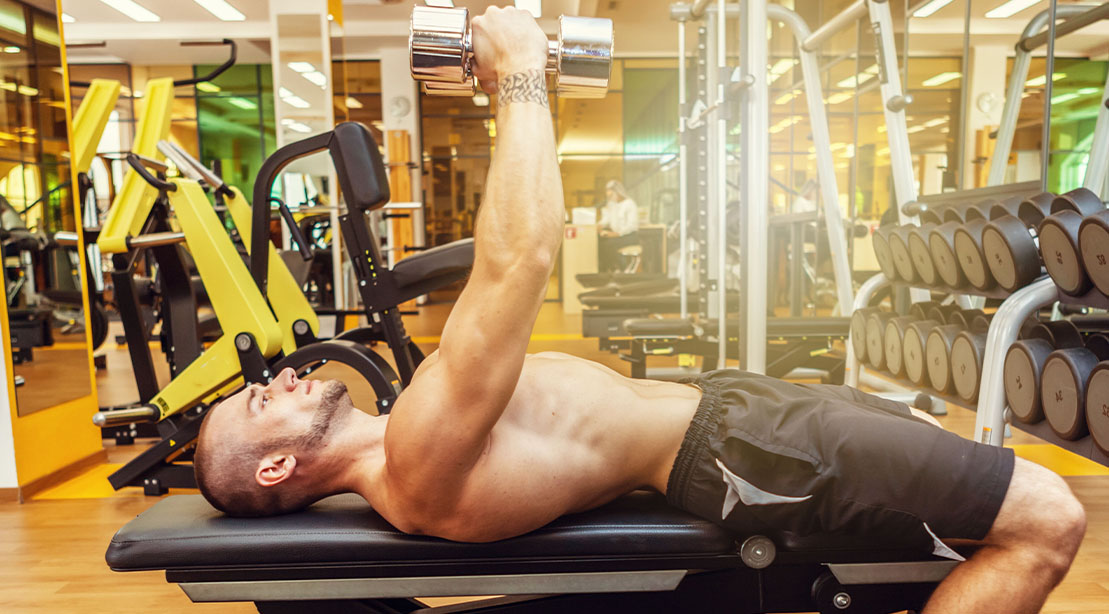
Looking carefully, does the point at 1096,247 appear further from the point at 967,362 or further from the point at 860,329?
the point at 860,329

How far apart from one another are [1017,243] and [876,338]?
96 centimetres

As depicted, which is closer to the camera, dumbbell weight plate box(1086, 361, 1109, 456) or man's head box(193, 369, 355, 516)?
man's head box(193, 369, 355, 516)

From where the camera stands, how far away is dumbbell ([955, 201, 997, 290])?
7.30 feet

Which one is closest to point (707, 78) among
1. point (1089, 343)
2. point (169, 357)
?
point (1089, 343)

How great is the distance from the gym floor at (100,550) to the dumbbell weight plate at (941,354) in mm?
495

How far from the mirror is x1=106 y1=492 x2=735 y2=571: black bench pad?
1811mm

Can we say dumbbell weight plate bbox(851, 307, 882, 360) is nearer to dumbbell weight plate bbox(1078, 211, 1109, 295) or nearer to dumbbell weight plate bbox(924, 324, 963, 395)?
dumbbell weight plate bbox(924, 324, 963, 395)

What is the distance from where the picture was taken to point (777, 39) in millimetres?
6871

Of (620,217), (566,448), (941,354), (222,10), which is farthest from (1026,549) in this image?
(222,10)

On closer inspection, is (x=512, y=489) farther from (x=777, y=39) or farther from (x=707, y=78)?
(x=777, y=39)

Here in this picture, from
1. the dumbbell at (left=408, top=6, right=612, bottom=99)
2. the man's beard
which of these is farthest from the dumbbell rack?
the man's beard

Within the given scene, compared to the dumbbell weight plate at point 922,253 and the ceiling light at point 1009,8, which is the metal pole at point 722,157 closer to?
the dumbbell weight plate at point 922,253

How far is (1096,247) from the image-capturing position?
5.46 feet

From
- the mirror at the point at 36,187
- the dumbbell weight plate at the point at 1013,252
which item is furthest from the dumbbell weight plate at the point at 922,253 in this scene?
the mirror at the point at 36,187
